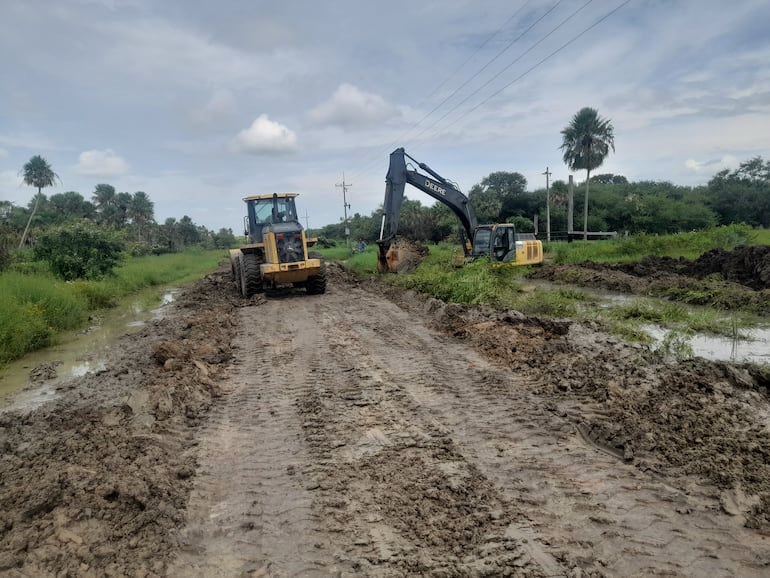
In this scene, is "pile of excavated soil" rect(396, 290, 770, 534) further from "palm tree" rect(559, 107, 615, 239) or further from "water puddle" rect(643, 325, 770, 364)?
"palm tree" rect(559, 107, 615, 239)

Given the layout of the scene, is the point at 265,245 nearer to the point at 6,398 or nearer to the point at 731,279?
the point at 6,398

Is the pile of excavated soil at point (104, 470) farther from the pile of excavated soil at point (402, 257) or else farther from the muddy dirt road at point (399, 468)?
the pile of excavated soil at point (402, 257)

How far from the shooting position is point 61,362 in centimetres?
913

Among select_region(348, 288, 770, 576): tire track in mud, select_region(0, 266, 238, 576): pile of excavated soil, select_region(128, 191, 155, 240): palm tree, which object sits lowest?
select_region(348, 288, 770, 576): tire track in mud

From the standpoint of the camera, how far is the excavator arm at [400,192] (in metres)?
17.8

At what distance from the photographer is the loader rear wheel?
1417cm

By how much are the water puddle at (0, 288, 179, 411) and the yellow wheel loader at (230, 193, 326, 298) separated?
3.00 m

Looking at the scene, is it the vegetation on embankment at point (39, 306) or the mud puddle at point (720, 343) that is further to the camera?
the vegetation on embankment at point (39, 306)

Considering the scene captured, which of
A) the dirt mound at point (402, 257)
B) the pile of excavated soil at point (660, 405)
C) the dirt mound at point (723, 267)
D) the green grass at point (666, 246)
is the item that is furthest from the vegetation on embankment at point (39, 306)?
the green grass at point (666, 246)

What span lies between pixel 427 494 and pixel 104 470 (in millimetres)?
2669

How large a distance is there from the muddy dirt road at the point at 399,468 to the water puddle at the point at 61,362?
619mm

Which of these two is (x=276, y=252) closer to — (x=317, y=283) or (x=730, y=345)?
(x=317, y=283)

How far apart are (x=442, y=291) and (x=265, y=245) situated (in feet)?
17.0

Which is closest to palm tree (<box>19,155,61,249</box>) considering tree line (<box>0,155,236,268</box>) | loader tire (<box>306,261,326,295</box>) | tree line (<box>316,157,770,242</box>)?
tree line (<box>0,155,236,268</box>)
